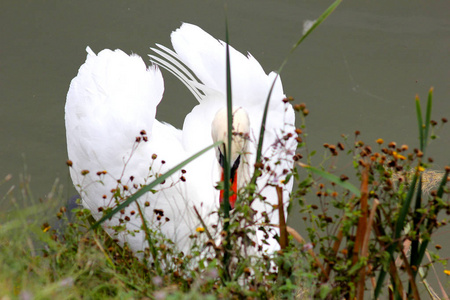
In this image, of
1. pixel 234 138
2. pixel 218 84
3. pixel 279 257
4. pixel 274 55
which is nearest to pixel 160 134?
pixel 218 84

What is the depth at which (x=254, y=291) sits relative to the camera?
97.2 inches

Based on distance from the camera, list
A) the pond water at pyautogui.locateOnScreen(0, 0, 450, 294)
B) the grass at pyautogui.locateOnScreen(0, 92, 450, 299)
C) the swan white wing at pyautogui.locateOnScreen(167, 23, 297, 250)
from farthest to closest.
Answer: the pond water at pyautogui.locateOnScreen(0, 0, 450, 294) < the swan white wing at pyautogui.locateOnScreen(167, 23, 297, 250) < the grass at pyautogui.locateOnScreen(0, 92, 450, 299)

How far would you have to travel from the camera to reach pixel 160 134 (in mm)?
4285

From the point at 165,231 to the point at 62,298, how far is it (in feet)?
4.98

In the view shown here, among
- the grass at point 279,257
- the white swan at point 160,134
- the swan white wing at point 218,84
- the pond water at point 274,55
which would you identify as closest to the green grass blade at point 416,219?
the grass at point 279,257

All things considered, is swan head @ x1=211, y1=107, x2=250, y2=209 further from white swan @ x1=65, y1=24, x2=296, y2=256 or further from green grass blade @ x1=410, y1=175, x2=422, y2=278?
green grass blade @ x1=410, y1=175, x2=422, y2=278

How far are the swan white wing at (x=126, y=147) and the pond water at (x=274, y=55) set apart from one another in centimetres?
129

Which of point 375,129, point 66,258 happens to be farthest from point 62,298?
point 375,129

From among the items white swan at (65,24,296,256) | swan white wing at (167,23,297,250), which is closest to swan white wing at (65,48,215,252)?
white swan at (65,24,296,256)

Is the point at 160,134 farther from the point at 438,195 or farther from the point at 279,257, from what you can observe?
the point at 438,195

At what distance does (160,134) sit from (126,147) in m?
0.55

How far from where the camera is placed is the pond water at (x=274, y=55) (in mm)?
5641

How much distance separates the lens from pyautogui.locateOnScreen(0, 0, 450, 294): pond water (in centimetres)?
564

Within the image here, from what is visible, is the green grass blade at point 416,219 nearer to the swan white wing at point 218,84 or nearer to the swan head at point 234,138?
the swan head at point 234,138
